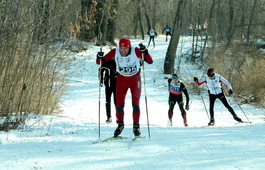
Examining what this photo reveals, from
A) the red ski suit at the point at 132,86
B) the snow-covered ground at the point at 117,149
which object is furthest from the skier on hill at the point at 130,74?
the snow-covered ground at the point at 117,149

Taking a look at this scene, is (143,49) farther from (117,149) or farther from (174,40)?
(174,40)

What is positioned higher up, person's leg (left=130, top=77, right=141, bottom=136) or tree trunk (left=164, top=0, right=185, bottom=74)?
tree trunk (left=164, top=0, right=185, bottom=74)

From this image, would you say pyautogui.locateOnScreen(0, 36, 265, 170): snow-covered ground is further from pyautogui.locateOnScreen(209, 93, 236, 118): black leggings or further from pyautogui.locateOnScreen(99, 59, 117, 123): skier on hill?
pyautogui.locateOnScreen(209, 93, 236, 118): black leggings

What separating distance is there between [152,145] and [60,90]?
5.57 metres

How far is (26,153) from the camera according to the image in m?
4.96

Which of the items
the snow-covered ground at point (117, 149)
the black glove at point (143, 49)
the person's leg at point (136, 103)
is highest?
the black glove at point (143, 49)

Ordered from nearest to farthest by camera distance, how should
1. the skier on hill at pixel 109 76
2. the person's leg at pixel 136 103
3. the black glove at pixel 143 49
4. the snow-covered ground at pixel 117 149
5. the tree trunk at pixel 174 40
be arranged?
1. the snow-covered ground at pixel 117 149
2. the black glove at pixel 143 49
3. the person's leg at pixel 136 103
4. the skier on hill at pixel 109 76
5. the tree trunk at pixel 174 40

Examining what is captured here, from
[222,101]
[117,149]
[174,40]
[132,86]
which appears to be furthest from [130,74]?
[174,40]

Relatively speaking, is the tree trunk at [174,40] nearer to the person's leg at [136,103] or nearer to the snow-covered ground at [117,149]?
the snow-covered ground at [117,149]

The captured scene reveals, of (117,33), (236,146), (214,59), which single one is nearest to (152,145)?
(236,146)

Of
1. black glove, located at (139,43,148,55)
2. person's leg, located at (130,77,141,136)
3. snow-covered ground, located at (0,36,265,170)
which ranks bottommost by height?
snow-covered ground, located at (0,36,265,170)

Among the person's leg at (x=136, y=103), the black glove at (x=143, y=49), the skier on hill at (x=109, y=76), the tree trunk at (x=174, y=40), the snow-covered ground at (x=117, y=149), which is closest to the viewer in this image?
the snow-covered ground at (x=117, y=149)

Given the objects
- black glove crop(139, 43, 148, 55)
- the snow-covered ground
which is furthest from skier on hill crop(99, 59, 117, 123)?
black glove crop(139, 43, 148, 55)

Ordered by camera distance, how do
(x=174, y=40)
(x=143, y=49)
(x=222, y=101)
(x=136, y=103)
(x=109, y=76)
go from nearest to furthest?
(x=143, y=49)
(x=136, y=103)
(x=109, y=76)
(x=222, y=101)
(x=174, y=40)
